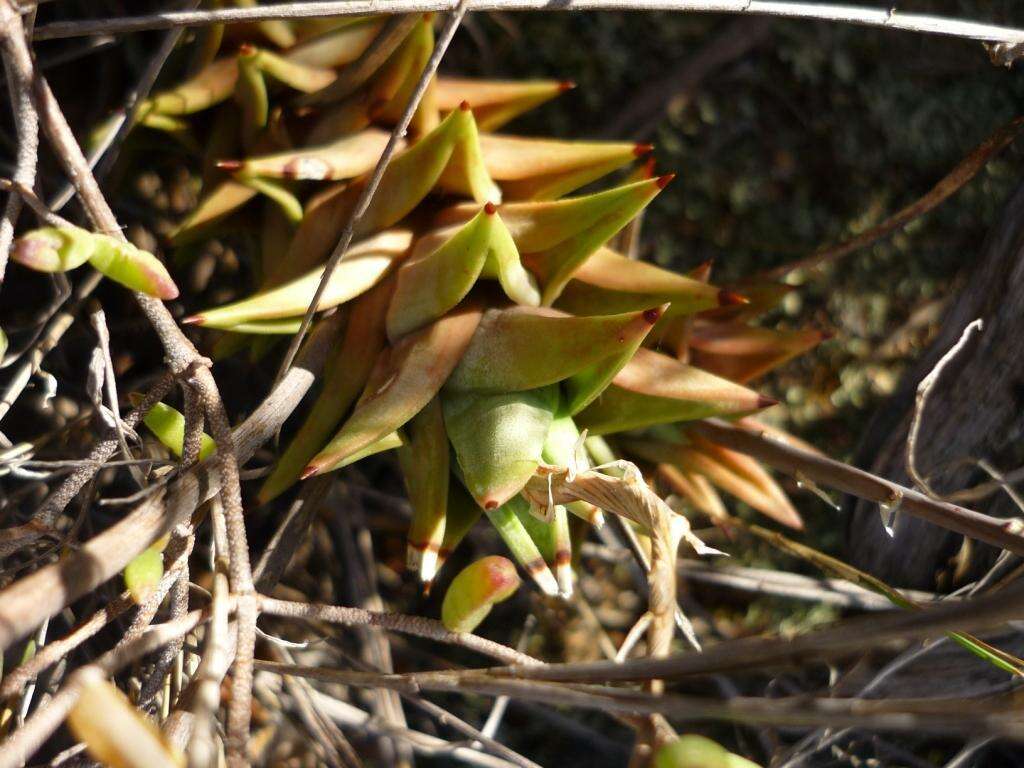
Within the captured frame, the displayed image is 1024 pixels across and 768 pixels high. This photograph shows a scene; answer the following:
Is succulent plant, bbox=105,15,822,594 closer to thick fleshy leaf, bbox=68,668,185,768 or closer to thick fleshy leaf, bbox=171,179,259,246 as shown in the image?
thick fleshy leaf, bbox=171,179,259,246

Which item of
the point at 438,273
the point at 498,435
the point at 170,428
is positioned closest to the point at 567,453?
the point at 498,435

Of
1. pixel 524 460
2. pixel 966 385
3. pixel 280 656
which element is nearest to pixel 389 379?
pixel 524 460

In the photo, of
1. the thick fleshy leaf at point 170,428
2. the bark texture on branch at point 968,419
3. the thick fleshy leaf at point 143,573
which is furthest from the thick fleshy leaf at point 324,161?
the bark texture on branch at point 968,419

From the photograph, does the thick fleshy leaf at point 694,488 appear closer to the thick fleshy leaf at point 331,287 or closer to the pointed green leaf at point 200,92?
the thick fleshy leaf at point 331,287

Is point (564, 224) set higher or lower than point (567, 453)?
A: higher

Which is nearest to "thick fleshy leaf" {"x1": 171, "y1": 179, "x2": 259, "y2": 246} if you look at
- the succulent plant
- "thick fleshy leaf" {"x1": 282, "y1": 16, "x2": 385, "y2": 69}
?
the succulent plant

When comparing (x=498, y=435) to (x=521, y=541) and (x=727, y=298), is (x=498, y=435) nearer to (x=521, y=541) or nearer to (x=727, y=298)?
(x=521, y=541)
